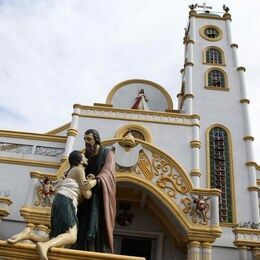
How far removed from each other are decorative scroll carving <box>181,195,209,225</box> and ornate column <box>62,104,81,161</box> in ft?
15.0

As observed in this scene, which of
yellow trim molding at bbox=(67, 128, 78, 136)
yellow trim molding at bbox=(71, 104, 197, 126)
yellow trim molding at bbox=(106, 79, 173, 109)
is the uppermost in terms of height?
yellow trim molding at bbox=(106, 79, 173, 109)

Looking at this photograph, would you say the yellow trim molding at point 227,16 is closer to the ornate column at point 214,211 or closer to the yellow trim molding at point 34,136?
the yellow trim molding at point 34,136

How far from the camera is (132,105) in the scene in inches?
658

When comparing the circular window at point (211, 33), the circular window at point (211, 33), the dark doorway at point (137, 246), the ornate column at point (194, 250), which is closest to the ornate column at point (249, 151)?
the circular window at point (211, 33)

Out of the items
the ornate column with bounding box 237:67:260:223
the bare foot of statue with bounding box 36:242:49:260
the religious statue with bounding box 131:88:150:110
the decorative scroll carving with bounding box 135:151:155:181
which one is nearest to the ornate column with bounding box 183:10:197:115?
the religious statue with bounding box 131:88:150:110

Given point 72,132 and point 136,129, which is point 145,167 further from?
point 72,132

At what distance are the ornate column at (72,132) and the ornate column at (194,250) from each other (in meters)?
5.32

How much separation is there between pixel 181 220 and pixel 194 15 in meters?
13.9

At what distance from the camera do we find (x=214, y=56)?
1839 cm

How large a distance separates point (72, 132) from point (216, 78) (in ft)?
27.2

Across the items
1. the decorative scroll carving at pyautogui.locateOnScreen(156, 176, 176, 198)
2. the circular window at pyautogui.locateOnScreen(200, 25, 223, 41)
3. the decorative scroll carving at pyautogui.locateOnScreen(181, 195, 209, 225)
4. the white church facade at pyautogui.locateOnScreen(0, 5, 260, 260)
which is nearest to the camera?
the decorative scroll carving at pyautogui.locateOnScreen(181, 195, 209, 225)

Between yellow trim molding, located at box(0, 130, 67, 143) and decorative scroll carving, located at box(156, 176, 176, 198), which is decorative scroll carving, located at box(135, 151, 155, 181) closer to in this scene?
decorative scroll carving, located at box(156, 176, 176, 198)

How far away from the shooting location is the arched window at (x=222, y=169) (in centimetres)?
1323

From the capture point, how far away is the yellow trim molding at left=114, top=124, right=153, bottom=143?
13.4m
